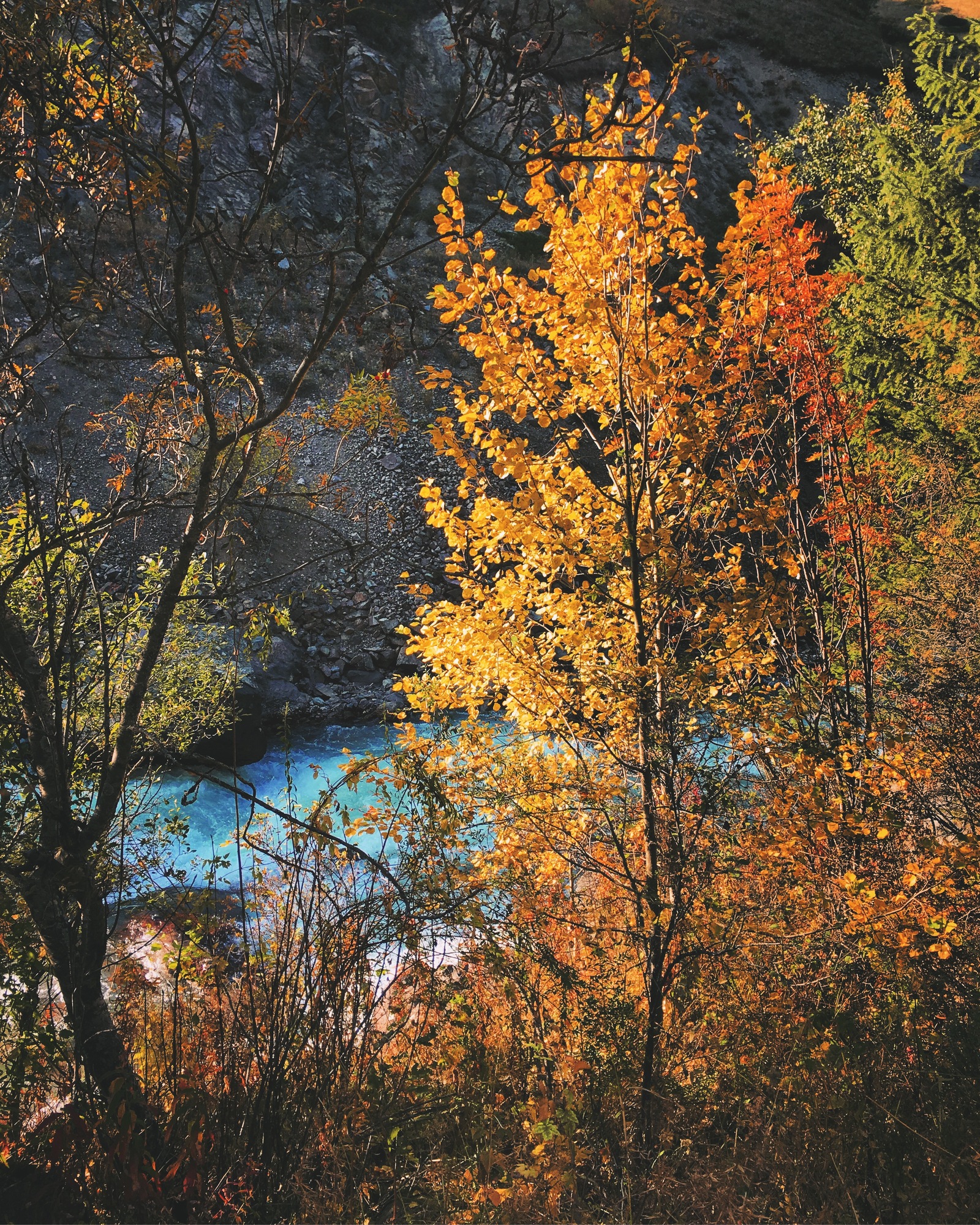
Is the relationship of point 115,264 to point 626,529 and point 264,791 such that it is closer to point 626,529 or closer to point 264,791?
point 626,529

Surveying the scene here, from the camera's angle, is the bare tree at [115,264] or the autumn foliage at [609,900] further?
the autumn foliage at [609,900]

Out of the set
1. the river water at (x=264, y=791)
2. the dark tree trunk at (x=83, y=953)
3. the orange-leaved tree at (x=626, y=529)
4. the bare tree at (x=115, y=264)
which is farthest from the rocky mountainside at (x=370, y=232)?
the dark tree trunk at (x=83, y=953)

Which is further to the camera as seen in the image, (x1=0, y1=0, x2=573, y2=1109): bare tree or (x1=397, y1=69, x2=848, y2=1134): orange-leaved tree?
(x1=397, y1=69, x2=848, y2=1134): orange-leaved tree

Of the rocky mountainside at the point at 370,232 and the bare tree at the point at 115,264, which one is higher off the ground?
the rocky mountainside at the point at 370,232

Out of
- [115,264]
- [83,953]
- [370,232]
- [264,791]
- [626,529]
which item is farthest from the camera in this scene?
[370,232]

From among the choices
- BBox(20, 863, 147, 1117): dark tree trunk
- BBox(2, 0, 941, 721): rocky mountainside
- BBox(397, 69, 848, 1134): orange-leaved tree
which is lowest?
BBox(20, 863, 147, 1117): dark tree trunk

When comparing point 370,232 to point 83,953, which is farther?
point 370,232

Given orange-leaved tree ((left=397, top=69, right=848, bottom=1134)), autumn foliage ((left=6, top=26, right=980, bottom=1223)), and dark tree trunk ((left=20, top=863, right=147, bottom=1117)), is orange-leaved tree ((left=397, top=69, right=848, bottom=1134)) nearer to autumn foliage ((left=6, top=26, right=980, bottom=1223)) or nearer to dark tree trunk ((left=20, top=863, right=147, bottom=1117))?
autumn foliage ((left=6, top=26, right=980, bottom=1223))

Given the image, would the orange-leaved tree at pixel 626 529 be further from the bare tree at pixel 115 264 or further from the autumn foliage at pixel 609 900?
the bare tree at pixel 115 264

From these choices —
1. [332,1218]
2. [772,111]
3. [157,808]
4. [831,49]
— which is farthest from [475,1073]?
[831,49]

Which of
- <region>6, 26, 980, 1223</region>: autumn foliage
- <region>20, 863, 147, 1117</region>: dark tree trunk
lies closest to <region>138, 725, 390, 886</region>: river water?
<region>6, 26, 980, 1223</region>: autumn foliage

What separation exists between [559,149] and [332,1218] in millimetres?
2976

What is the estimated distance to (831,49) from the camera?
2969 cm

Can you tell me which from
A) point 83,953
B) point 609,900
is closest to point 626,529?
point 609,900
